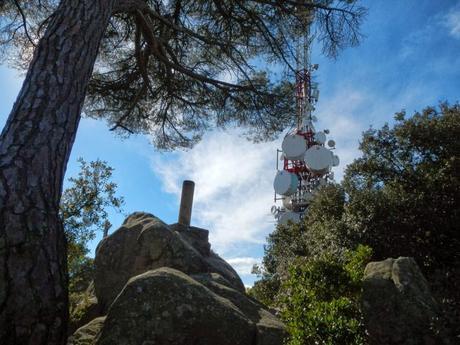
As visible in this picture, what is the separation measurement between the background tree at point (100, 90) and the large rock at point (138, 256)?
1.95 meters

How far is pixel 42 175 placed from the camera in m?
2.33

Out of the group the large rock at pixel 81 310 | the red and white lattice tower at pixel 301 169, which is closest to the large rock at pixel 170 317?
the large rock at pixel 81 310

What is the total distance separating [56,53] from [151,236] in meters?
3.87

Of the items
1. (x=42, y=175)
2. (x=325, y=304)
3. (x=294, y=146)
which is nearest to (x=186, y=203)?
(x=325, y=304)

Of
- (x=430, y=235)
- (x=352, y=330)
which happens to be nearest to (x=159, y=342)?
(x=352, y=330)

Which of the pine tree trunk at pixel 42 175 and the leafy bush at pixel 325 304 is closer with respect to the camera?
the pine tree trunk at pixel 42 175

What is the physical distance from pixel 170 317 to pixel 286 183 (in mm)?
18877

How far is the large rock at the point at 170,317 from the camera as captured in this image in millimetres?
3137

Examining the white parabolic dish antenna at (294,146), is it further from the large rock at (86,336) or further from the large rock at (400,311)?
the large rock at (86,336)

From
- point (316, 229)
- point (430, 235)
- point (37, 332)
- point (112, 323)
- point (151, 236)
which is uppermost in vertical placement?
point (316, 229)

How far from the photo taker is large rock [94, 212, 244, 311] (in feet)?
19.8

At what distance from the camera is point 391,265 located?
14.7ft

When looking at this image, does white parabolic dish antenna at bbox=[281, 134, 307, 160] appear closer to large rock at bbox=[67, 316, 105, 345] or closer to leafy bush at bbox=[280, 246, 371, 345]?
leafy bush at bbox=[280, 246, 371, 345]

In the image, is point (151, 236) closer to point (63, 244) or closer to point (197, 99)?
point (197, 99)
